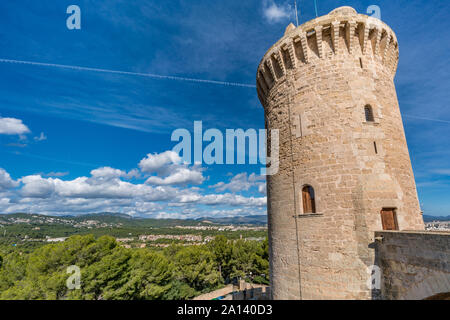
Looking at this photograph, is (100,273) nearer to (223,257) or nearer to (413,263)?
(413,263)

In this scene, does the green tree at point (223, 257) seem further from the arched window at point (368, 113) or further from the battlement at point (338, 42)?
the arched window at point (368, 113)

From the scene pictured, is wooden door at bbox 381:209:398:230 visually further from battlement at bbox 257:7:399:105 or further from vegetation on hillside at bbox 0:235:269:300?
vegetation on hillside at bbox 0:235:269:300

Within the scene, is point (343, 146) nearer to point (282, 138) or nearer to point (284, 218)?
point (282, 138)

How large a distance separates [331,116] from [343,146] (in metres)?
1.21

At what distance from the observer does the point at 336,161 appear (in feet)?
25.4

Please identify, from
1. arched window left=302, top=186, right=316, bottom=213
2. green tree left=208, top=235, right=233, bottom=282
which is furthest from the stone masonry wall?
green tree left=208, top=235, right=233, bottom=282

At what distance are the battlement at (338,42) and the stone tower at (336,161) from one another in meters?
0.04

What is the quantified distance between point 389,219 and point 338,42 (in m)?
6.73

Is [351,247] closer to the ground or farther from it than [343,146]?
closer to the ground

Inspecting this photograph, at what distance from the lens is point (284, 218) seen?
869cm

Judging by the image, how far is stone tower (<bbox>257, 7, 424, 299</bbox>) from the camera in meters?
7.19

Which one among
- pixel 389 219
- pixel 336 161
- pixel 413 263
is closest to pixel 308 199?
pixel 336 161

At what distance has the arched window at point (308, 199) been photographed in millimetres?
8062
